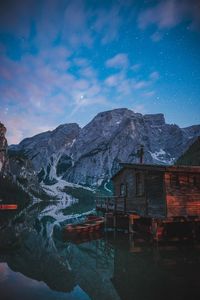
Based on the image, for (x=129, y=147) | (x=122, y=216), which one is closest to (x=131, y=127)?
(x=129, y=147)

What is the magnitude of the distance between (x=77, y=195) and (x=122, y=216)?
460 ft

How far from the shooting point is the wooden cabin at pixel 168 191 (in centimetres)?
1816

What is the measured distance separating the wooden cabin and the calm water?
2736mm

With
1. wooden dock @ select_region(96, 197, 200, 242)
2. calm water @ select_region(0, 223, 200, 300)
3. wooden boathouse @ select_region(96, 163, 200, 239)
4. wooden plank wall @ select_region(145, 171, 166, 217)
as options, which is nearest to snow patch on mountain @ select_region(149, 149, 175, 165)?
wooden dock @ select_region(96, 197, 200, 242)

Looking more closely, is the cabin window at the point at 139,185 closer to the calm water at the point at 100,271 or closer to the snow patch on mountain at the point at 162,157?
the calm water at the point at 100,271

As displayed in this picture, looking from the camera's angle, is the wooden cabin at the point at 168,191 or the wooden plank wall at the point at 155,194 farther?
the wooden plank wall at the point at 155,194

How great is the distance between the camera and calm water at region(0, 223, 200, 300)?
9055mm

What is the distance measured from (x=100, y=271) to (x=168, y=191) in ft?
28.4

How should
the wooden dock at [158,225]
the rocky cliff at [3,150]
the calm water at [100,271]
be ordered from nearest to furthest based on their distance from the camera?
1. the calm water at [100,271]
2. the wooden dock at [158,225]
3. the rocky cliff at [3,150]

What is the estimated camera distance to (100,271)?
40.7 ft

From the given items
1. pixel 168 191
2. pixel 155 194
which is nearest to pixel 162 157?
pixel 155 194

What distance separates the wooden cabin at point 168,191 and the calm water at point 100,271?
2.74 meters

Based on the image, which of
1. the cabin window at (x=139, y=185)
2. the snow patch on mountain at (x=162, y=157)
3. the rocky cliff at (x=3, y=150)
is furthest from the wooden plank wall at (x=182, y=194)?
the snow patch on mountain at (x=162, y=157)

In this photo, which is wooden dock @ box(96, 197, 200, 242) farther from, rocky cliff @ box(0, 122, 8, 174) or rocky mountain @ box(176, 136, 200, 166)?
rocky cliff @ box(0, 122, 8, 174)
